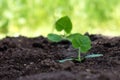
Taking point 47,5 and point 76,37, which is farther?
point 47,5

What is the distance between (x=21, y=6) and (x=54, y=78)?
3999mm

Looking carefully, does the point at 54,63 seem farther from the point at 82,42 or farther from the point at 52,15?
the point at 52,15

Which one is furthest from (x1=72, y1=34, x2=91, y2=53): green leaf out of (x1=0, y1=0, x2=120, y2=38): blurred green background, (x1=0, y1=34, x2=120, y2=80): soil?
(x1=0, y1=0, x2=120, y2=38): blurred green background

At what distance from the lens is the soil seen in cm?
185

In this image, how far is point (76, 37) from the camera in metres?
2.28

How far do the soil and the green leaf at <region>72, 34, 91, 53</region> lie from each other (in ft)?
0.23

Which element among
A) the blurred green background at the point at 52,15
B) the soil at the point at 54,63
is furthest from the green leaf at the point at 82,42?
the blurred green background at the point at 52,15

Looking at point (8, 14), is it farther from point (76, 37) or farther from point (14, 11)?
point (76, 37)

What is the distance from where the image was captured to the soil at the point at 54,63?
1855 millimetres

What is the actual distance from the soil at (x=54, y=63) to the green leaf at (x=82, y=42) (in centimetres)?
7

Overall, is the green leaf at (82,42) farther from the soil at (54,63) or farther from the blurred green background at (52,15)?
the blurred green background at (52,15)

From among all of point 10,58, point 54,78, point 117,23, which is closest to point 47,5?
point 117,23

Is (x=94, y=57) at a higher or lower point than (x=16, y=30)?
lower

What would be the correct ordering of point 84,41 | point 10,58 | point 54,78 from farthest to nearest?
1. point 10,58
2. point 84,41
3. point 54,78
